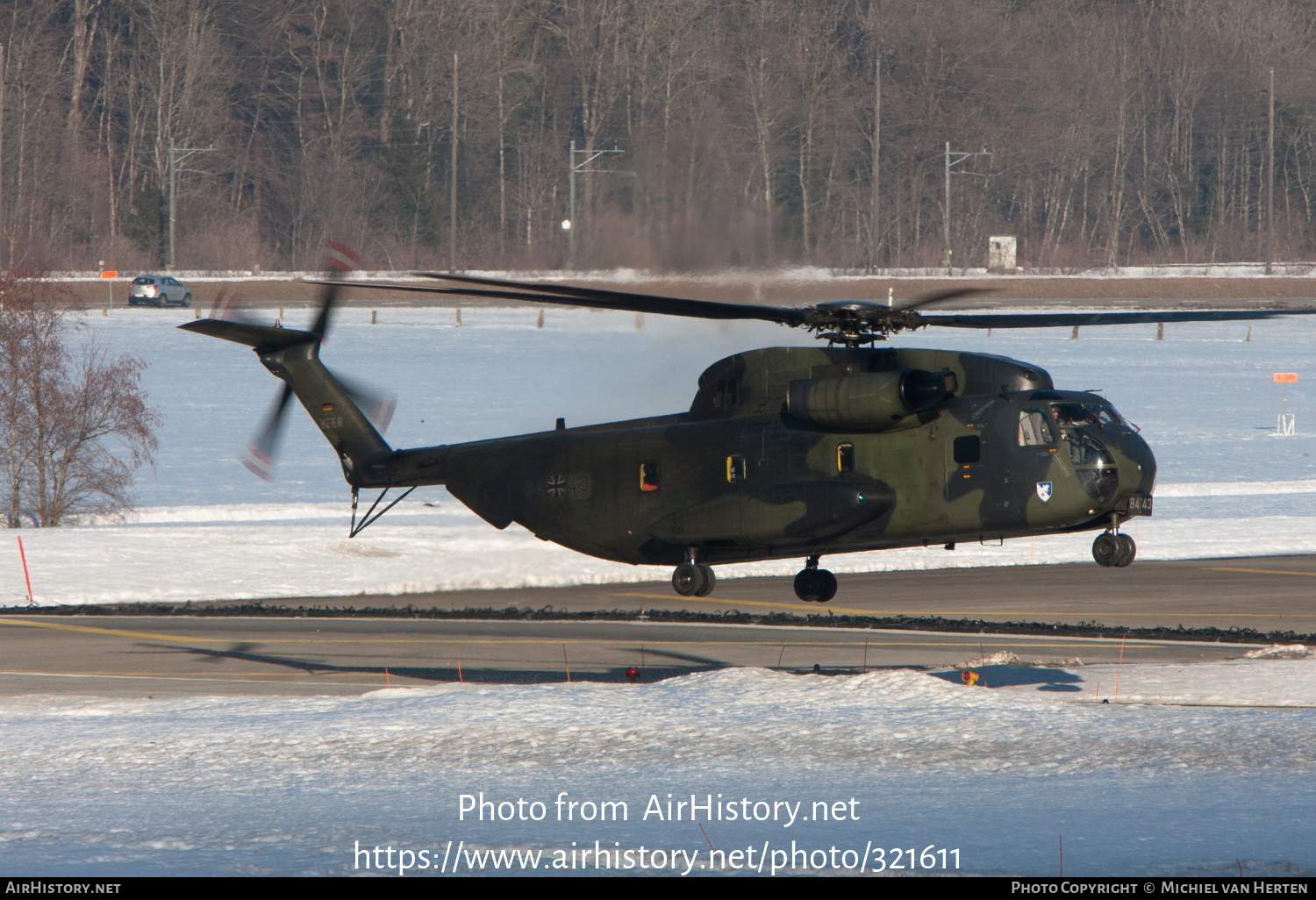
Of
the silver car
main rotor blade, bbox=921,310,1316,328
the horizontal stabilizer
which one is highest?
the silver car

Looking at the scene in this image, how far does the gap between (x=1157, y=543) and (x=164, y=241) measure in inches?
2932

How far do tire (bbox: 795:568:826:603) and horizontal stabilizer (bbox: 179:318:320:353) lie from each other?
784 centimetres

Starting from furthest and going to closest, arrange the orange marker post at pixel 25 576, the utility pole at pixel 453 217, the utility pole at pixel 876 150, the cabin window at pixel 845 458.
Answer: the utility pole at pixel 876 150 < the utility pole at pixel 453 217 < the orange marker post at pixel 25 576 < the cabin window at pixel 845 458

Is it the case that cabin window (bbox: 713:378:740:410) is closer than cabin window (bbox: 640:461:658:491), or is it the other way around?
cabin window (bbox: 713:378:740:410)

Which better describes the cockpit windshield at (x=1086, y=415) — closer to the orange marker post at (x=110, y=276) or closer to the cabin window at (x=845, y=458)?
the cabin window at (x=845, y=458)

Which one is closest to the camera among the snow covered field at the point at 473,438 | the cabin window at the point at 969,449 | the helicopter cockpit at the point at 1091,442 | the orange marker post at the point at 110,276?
the helicopter cockpit at the point at 1091,442

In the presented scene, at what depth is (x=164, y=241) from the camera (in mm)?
94250

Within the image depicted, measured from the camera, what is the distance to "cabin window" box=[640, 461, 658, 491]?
18.6 meters

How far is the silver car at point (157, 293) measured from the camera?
3081 inches

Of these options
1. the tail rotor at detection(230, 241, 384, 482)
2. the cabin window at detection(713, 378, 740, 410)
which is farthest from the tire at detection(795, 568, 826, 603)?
the tail rotor at detection(230, 241, 384, 482)

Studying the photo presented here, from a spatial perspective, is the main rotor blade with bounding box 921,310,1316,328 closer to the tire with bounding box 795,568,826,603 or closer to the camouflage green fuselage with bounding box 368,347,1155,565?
the camouflage green fuselage with bounding box 368,347,1155,565

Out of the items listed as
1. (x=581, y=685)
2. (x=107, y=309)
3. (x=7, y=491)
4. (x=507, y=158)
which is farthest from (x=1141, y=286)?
(x=581, y=685)

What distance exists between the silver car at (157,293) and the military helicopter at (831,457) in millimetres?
61948

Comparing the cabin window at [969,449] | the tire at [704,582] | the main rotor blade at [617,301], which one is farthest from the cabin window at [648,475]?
the cabin window at [969,449]
